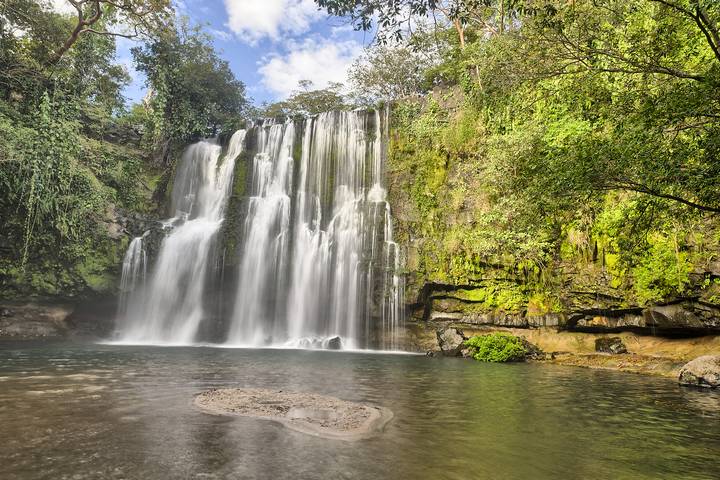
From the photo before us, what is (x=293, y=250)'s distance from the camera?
2527cm

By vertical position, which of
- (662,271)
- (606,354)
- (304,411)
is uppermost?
(662,271)

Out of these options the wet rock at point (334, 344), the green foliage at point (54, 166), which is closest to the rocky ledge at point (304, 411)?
the wet rock at point (334, 344)

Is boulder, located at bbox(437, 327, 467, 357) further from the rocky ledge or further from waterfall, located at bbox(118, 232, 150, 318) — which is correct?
waterfall, located at bbox(118, 232, 150, 318)

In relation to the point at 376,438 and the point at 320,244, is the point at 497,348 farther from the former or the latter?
the point at 376,438

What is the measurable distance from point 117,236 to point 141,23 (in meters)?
11.9

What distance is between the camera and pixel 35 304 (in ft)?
74.5

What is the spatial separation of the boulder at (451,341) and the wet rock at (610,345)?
5380 mm

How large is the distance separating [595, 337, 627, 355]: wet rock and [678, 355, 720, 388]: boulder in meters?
5.35

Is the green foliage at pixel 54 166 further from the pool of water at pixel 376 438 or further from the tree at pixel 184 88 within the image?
the pool of water at pixel 376 438

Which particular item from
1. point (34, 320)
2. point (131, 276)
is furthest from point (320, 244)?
point (34, 320)

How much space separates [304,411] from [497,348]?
1230 centimetres

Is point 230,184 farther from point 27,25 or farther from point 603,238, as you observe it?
point 603,238

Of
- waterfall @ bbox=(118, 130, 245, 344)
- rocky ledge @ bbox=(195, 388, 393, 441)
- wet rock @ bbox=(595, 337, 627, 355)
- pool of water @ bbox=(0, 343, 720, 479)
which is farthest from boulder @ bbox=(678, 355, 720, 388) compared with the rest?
waterfall @ bbox=(118, 130, 245, 344)

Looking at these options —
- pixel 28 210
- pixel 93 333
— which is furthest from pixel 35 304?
pixel 28 210
